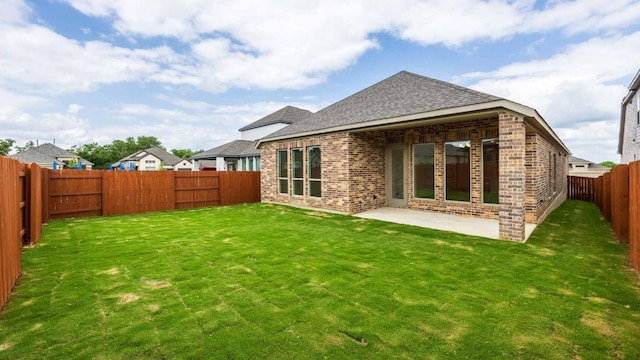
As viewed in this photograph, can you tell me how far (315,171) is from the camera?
11.4m

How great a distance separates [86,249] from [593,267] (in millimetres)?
9316

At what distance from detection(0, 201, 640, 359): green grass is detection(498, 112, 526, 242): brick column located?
1.47ft

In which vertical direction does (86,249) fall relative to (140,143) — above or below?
below

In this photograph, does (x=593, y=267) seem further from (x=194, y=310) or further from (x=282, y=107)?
(x=282, y=107)

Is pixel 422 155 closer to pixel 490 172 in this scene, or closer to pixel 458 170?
pixel 458 170

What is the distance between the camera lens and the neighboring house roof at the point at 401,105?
22.8 ft

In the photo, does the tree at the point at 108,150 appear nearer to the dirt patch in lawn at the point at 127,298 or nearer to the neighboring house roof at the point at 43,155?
the neighboring house roof at the point at 43,155

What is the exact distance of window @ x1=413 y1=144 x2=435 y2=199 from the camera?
9953mm

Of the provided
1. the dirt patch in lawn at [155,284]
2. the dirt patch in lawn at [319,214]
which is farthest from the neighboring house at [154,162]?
the dirt patch in lawn at [155,284]

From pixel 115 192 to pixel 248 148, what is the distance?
47.0 ft

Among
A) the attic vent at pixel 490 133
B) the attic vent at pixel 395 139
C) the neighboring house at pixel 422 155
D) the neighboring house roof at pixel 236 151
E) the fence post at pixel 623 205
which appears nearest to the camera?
the fence post at pixel 623 205

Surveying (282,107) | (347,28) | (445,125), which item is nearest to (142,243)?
(445,125)

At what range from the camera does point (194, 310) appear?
3.27 metres

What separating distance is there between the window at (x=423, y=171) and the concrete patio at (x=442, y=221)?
0.72 metres
